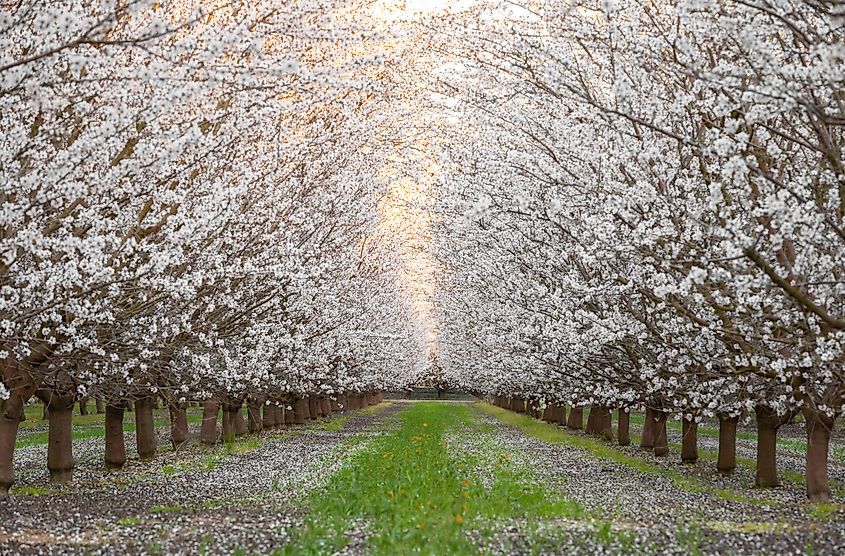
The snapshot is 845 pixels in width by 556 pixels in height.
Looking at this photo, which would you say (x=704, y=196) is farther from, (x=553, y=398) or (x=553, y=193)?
(x=553, y=398)

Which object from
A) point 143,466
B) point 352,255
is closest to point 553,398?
point 352,255

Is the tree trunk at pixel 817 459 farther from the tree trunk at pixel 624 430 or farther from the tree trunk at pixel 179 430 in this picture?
the tree trunk at pixel 179 430

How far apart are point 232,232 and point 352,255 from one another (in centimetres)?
1251

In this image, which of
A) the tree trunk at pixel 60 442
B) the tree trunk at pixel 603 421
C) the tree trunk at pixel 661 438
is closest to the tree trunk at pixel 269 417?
the tree trunk at pixel 603 421

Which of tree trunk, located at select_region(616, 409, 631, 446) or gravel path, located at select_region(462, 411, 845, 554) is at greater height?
gravel path, located at select_region(462, 411, 845, 554)

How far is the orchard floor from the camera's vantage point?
11.4 meters

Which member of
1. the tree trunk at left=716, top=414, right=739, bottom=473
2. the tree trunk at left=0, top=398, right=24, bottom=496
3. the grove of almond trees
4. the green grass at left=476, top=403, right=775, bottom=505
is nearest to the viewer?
the grove of almond trees

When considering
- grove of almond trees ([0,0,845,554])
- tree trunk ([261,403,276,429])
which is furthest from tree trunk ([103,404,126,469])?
tree trunk ([261,403,276,429])

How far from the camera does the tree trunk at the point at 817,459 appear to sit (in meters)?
17.3

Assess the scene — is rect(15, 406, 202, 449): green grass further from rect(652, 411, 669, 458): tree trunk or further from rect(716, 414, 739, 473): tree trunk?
rect(716, 414, 739, 473): tree trunk

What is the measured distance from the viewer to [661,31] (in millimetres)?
13227

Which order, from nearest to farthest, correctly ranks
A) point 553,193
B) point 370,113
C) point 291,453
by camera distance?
point 553,193 < point 370,113 < point 291,453

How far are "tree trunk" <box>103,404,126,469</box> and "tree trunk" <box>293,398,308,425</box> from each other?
893 inches

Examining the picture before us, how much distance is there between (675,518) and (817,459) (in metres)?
5.19
